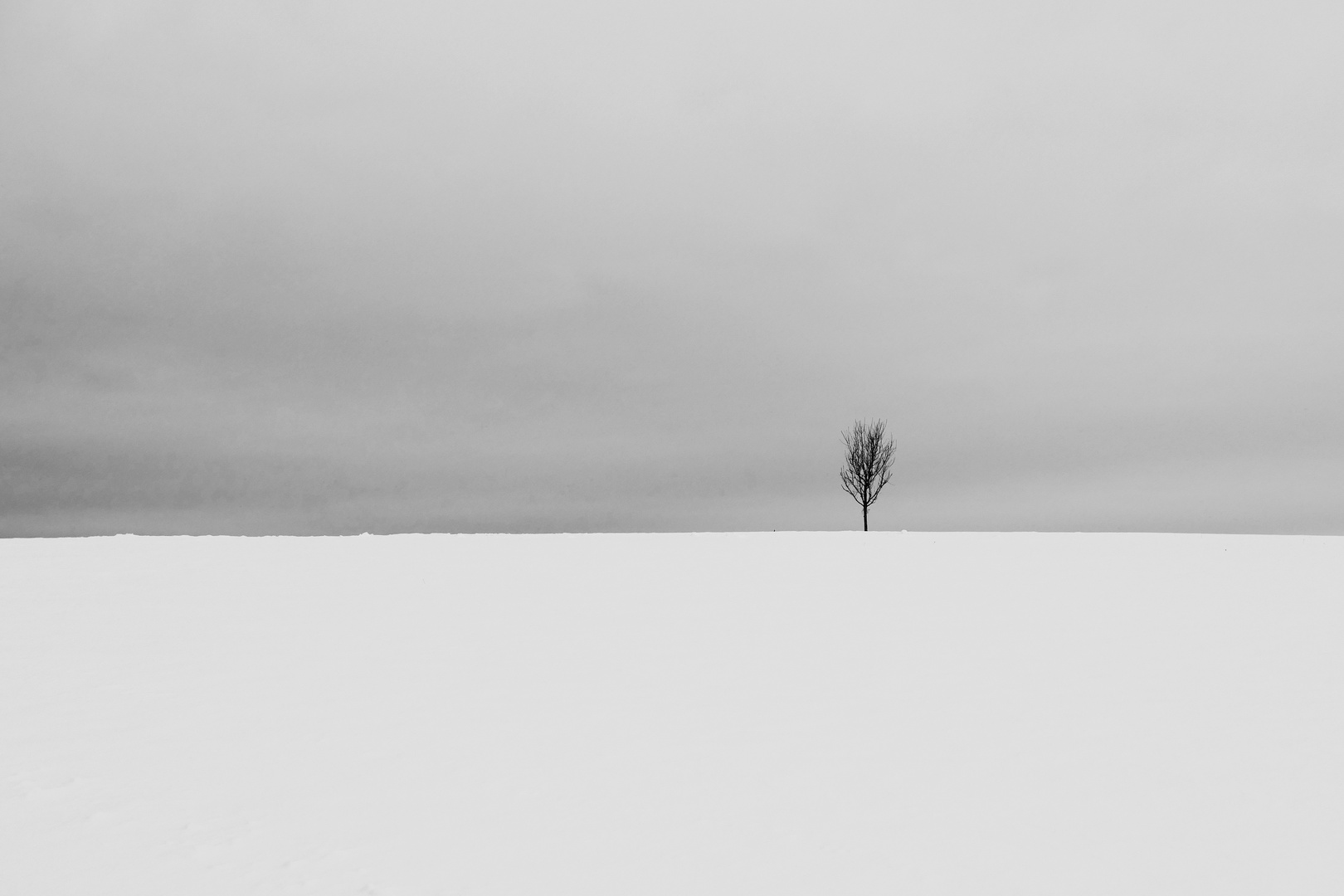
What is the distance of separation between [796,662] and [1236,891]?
24.7ft

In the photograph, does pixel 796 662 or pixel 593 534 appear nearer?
pixel 796 662

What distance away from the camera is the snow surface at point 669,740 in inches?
274

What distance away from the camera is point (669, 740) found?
9.95 metres

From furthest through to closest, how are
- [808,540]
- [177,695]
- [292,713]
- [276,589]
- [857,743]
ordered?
1. [808,540]
2. [276,589]
3. [177,695]
4. [292,713]
5. [857,743]

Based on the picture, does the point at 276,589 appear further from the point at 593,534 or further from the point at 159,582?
the point at 593,534

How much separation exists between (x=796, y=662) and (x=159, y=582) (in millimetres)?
15423

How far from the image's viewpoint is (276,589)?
66.2 feet

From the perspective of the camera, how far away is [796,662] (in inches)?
539

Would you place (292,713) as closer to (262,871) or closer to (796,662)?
(262,871)

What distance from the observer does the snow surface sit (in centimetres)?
697

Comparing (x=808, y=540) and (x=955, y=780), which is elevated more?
(x=808, y=540)

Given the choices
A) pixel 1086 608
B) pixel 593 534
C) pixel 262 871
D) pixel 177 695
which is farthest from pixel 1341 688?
pixel 593 534

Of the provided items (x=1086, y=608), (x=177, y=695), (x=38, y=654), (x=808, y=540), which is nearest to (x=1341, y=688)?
(x=1086, y=608)

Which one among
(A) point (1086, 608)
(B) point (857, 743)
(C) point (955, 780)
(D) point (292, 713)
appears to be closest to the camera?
(C) point (955, 780)
